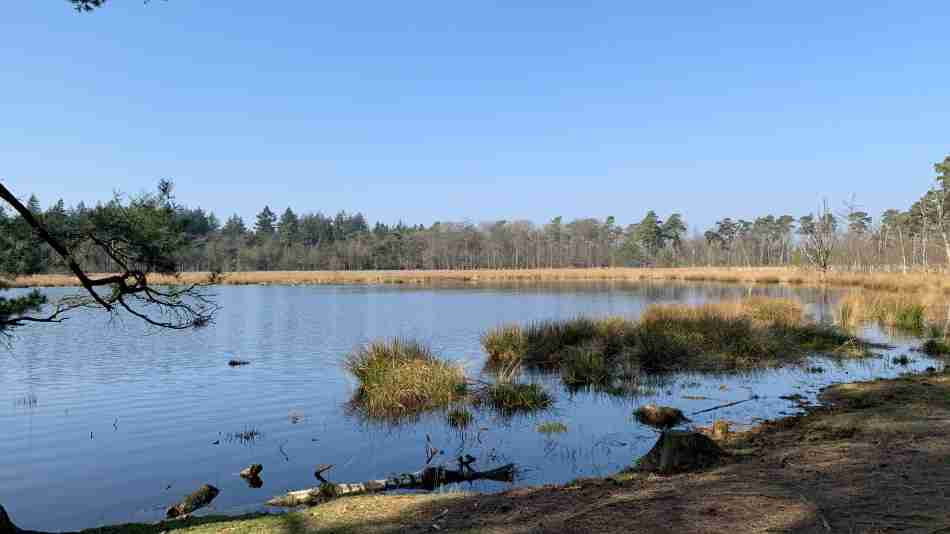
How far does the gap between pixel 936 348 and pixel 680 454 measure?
1400 cm

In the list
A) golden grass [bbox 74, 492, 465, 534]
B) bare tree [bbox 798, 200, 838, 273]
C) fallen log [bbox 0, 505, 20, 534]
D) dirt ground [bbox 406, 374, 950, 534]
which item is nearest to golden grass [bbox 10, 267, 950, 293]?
bare tree [bbox 798, 200, 838, 273]

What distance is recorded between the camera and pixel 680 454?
293 inches

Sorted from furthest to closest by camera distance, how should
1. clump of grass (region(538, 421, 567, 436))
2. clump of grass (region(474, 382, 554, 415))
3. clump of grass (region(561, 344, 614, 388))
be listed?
clump of grass (region(561, 344, 614, 388)) < clump of grass (region(474, 382, 554, 415)) < clump of grass (region(538, 421, 567, 436))

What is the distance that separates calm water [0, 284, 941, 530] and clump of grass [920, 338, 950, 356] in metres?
0.61

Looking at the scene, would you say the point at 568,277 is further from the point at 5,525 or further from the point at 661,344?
the point at 5,525

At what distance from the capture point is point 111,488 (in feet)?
28.0

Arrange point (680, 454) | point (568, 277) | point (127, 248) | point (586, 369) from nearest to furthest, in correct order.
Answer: point (127, 248), point (680, 454), point (586, 369), point (568, 277)

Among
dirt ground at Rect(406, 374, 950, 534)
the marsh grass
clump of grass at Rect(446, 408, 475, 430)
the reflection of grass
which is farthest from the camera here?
the marsh grass

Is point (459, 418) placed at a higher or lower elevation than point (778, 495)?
lower

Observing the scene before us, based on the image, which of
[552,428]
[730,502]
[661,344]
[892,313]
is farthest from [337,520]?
[892,313]

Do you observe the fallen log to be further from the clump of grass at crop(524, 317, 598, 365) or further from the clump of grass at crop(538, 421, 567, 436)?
the clump of grass at crop(524, 317, 598, 365)

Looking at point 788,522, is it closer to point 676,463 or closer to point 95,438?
point 676,463

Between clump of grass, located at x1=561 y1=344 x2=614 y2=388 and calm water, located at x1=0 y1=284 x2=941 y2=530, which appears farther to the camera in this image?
clump of grass, located at x1=561 y1=344 x2=614 y2=388

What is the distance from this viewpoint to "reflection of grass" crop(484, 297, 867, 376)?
53.2ft
